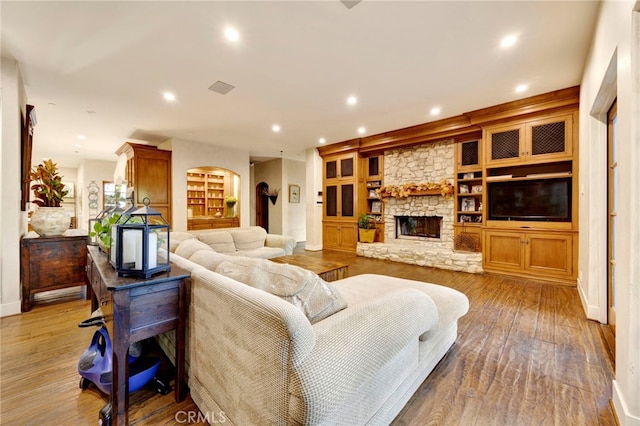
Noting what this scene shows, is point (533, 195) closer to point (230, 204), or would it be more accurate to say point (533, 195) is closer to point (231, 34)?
point (231, 34)

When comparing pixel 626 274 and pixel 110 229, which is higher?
pixel 110 229

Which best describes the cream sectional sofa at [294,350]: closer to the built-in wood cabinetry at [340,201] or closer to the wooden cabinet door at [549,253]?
the wooden cabinet door at [549,253]

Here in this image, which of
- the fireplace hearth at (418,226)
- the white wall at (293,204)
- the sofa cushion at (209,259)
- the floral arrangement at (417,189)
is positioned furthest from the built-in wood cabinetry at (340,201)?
the sofa cushion at (209,259)

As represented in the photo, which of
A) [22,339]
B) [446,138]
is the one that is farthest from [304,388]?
[446,138]

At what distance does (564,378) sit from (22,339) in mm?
4311

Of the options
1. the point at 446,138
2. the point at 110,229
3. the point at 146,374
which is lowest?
the point at 146,374

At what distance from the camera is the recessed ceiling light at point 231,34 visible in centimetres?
241

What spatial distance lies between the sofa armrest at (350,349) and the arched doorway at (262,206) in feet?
29.1

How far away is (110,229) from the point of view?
5.49 feet

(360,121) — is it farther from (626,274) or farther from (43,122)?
(43,122)

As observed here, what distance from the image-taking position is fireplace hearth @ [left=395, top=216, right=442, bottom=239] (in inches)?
226

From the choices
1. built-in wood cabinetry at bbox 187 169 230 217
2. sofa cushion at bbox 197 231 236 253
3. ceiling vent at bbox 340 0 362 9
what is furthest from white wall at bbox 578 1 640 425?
built-in wood cabinetry at bbox 187 169 230 217

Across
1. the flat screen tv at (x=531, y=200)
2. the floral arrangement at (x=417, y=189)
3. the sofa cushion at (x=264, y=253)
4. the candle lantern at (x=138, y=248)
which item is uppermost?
the floral arrangement at (x=417, y=189)

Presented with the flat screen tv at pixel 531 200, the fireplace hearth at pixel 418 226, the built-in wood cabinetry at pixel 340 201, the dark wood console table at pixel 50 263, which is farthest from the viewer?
the built-in wood cabinetry at pixel 340 201
